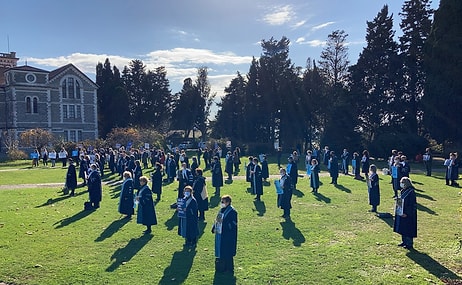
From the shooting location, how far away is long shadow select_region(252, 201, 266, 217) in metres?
15.4

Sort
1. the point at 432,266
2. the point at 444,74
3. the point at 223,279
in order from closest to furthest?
1. the point at 223,279
2. the point at 432,266
3. the point at 444,74

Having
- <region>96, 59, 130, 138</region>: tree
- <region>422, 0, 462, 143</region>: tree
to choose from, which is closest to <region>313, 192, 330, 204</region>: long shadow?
<region>422, 0, 462, 143</region>: tree

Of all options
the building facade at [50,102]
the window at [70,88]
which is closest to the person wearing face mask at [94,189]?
the building facade at [50,102]

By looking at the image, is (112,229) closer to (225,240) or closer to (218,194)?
(225,240)

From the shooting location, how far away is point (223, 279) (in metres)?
8.77

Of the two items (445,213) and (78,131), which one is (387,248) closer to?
(445,213)

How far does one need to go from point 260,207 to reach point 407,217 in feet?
21.9

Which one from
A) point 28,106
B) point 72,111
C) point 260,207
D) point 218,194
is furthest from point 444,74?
point 28,106

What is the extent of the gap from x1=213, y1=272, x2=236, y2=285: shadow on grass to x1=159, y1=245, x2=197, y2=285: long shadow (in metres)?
0.66

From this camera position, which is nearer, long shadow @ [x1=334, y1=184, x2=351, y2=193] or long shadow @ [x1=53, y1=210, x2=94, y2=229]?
long shadow @ [x1=53, y1=210, x2=94, y2=229]

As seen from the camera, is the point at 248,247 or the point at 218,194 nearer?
the point at 248,247

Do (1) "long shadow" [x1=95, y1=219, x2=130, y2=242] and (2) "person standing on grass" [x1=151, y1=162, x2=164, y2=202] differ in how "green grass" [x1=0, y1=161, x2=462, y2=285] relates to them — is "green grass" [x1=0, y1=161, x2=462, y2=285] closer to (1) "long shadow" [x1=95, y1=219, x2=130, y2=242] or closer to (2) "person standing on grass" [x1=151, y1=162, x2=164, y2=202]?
(1) "long shadow" [x1=95, y1=219, x2=130, y2=242]

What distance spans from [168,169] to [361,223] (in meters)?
13.5

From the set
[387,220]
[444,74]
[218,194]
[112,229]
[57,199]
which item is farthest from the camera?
[444,74]
